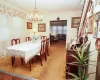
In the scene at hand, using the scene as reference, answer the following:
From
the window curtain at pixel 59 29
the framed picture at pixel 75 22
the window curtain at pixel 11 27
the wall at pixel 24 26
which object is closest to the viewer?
the window curtain at pixel 11 27

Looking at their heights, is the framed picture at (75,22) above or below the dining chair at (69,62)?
above

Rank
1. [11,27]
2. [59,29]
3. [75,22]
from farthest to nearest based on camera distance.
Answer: [59,29] → [75,22] → [11,27]

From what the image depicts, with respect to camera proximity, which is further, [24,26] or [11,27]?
[24,26]

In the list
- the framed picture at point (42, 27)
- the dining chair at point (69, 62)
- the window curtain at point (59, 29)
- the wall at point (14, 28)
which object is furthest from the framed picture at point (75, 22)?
the window curtain at point (59, 29)

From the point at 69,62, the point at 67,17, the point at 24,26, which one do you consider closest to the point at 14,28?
the point at 24,26

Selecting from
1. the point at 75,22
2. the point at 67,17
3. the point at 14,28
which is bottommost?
the point at 14,28

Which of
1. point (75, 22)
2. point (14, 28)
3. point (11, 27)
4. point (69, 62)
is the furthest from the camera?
point (75, 22)

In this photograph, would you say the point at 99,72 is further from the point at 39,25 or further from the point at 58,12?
the point at 39,25

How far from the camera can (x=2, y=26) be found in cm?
371

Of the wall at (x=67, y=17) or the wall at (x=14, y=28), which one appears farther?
the wall at (x=67, y=17)

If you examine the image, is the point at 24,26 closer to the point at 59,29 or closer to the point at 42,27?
the point at 42,27

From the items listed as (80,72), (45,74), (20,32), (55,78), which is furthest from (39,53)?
(20,32)

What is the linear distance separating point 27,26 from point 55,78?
439 cm

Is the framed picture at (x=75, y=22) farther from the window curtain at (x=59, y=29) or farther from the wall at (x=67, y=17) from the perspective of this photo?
the window curtain at (x=59, y=29)
